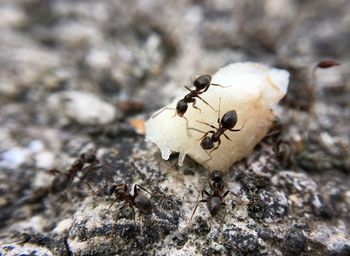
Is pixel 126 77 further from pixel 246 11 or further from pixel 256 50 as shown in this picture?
pixel 246 11

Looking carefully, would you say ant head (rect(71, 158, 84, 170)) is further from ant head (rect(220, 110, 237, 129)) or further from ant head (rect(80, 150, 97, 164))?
ant head (rect(220, 110, 237, 129))

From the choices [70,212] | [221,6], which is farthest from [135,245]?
[221,6]

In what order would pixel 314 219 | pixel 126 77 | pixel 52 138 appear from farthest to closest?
pixel 126 77, pixel 52 138, pixel 314 219

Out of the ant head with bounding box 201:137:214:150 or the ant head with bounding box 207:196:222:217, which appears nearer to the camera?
the ant head with bounding box 207:196:222:217

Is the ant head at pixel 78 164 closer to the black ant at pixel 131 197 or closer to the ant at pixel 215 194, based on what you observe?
the black ant at pixel 131 197

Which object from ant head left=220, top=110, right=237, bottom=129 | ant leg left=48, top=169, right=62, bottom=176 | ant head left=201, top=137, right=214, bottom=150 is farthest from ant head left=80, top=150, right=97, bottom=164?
ant head left=220, top=110, right=237, bottom=129

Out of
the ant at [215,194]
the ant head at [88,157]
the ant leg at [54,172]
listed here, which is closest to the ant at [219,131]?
the ant at [215,194]
